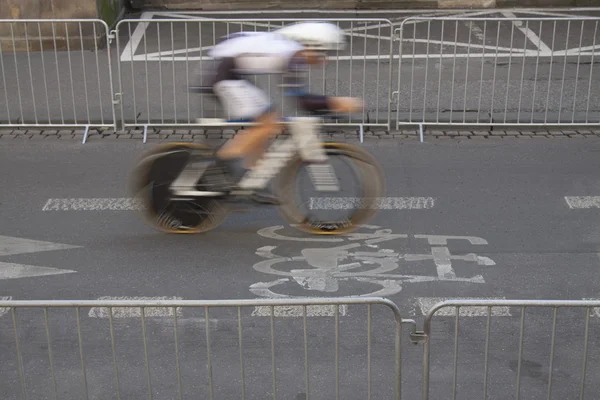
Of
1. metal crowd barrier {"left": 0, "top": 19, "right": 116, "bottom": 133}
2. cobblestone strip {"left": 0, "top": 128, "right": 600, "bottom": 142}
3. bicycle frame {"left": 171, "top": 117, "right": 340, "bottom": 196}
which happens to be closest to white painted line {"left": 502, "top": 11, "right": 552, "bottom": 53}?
cobblestone strip {"left": 0, "top": 128, "right": 600, "bottom": 142}

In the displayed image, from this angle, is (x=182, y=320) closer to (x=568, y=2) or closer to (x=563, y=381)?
(x=563, y=381)

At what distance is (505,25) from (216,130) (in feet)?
21.8

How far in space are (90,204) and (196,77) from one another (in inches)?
158

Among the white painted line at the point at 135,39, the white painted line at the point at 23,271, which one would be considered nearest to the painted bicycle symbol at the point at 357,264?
the white painted line at the point at 23,271

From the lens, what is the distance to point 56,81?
1278 centimetres

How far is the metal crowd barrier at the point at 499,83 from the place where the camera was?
35.7 feet

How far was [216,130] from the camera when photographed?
11.0 meters

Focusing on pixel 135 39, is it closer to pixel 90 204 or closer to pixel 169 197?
pixel 90 204

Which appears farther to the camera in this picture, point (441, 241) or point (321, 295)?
point (441, 241)

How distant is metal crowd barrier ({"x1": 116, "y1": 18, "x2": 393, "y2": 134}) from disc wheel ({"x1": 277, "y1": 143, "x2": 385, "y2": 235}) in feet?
4.92

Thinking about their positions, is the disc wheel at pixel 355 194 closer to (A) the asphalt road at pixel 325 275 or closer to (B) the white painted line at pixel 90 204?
(A) the asphalt road at pixel 325 275

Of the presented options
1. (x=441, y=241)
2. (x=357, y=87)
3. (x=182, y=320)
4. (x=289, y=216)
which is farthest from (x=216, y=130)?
(x=182, y=320)

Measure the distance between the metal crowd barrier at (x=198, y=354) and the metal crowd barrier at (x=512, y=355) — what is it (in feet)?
1.11

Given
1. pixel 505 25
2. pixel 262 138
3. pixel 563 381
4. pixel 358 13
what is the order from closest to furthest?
pixel 563 381
pixel 262 138
pixel 505 25
pixel 358 13
